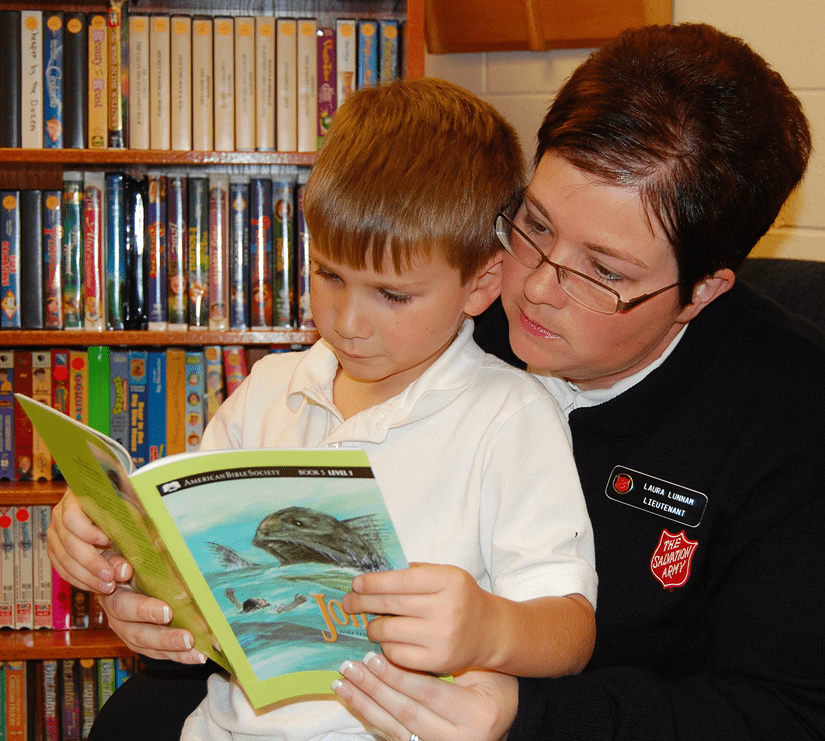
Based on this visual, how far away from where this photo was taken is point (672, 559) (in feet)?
3.22

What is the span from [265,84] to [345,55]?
20 centimetres

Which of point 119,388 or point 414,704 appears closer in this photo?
point 414,704

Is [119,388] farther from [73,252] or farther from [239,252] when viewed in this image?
[239,252]

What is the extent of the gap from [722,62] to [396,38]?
Answer: 3.90 feet

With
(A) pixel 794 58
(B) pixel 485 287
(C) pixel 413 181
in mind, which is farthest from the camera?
(A) pixel 794 58

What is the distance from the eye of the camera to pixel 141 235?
78.4 inches

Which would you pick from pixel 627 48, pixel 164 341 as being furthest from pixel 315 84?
pixel 627 48

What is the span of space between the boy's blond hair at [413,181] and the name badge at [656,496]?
0.32 m

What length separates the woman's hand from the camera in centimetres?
74

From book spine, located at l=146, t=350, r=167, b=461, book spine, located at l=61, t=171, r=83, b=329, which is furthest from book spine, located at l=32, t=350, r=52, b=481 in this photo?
book spine, located at l=146, t=350, r=167, b=461

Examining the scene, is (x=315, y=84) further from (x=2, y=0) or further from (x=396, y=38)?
(x=2, y=0)

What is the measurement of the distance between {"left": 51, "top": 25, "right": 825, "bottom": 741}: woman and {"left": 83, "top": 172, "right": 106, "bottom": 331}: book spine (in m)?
1.13

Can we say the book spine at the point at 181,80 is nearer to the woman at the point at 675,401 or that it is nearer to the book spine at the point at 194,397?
the book spine at the point at 194,397

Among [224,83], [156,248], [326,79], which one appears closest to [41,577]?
[156,248]
